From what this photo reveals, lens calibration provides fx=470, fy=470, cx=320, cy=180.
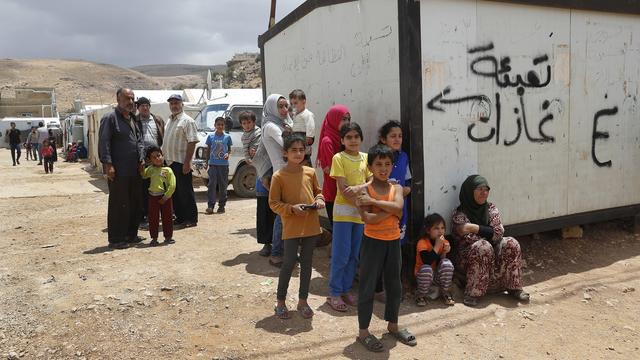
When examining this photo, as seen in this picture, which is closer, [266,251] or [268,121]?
[268,121]

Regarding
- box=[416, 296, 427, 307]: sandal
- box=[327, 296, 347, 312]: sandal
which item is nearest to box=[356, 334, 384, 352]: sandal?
box=[327, 296, 347, 312]: sandal

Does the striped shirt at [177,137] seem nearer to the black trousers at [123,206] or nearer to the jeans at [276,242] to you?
the black trousers at [123,206]

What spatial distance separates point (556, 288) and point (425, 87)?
7.93ft

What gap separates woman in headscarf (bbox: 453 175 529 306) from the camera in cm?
418

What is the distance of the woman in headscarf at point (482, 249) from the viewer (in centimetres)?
418

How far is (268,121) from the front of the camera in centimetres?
466

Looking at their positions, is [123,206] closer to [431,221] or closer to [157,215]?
[157,215]

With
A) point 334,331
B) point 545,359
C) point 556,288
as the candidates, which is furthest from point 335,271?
point 556,288

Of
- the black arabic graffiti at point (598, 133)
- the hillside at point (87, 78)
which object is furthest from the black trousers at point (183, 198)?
the hillside at point (87, 78)

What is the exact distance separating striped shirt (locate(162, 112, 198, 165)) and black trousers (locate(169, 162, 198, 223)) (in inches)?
4.8

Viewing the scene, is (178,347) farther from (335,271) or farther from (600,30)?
(600,30)

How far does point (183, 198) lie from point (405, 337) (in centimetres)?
417

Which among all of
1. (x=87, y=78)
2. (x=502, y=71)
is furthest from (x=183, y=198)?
(x=87, y=78)

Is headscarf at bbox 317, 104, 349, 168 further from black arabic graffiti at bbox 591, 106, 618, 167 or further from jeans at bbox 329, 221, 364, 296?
black arabic graffiti at bbox 591, 106, 618, 167
